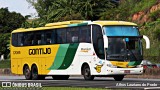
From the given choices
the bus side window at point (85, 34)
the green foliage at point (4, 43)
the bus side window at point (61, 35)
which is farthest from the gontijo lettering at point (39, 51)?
the green foliage at point (4, 43)

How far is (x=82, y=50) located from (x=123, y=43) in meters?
2.79

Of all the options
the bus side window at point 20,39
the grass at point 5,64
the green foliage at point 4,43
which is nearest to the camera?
the bus side window at point 20,39

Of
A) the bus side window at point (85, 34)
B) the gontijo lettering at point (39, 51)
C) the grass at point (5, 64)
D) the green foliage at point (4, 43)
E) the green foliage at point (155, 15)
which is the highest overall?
the green foliage at point (155, 15)

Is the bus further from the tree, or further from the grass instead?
the tree

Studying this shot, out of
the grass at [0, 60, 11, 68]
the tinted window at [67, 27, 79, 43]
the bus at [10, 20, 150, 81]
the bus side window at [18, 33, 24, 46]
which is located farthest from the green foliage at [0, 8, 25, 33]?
the tinted window at [67, 27, 79, 43]

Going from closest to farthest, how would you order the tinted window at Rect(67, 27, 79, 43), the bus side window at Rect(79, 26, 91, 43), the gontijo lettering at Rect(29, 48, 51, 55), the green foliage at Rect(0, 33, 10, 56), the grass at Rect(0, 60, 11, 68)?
1. the bus side window at Rect(79, 26, 91, 43)
2. the tinted window at Rect(67, 27, 79, 43)
3. the gontijo lettering at Rect(29, 48, 51, 55)
4. the grass at Rect(0, 60, 11, 68)
5. the green foliage at Rect(0, 33, 10, 56)

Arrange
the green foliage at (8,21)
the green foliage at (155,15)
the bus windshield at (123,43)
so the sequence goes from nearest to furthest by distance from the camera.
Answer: the bus windshield at (123,43), the green foliage at (155,15), the green foliage at (8,21)

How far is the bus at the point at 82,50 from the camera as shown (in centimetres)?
3409

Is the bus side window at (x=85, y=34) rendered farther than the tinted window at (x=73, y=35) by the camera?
No

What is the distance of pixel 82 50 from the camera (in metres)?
35.8

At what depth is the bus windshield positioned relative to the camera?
34.1 metres

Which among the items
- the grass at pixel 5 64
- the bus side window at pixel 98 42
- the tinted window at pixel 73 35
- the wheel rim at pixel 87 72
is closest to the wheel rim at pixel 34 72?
the tinted window at pixel 73 35

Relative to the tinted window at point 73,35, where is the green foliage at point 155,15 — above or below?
above

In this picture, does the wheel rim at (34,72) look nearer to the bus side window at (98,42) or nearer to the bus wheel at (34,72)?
the bus wheel at (34,72)
